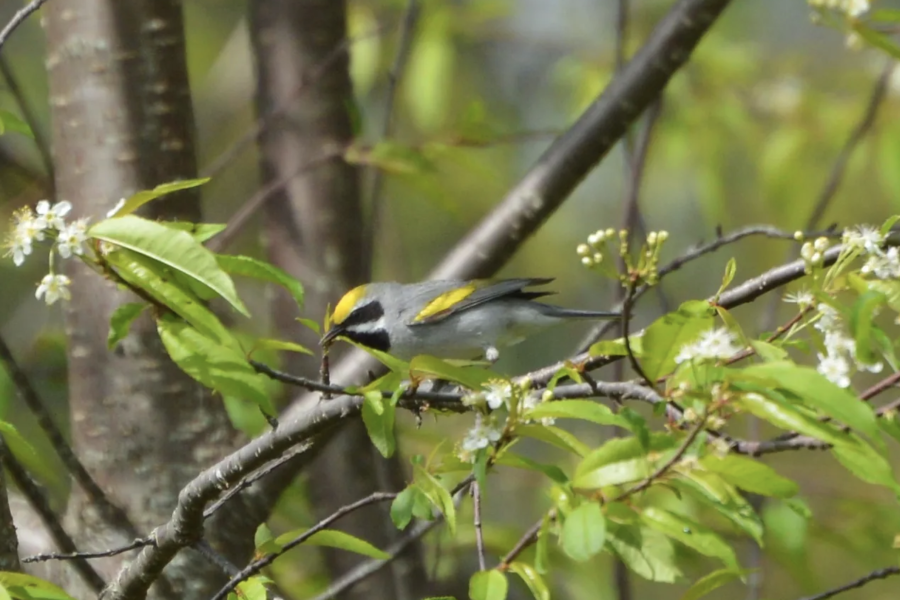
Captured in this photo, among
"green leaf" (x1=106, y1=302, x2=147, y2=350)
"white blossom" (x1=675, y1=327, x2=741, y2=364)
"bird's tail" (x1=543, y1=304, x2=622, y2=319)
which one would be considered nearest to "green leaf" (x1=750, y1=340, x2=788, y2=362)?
"white blossom" (x1=675, y1=327, x2=741, y2=364)

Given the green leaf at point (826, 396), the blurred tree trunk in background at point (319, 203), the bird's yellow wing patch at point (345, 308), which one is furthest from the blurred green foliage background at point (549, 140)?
the green leaf at point (826, 396)

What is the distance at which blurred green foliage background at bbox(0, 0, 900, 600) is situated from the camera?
117 inches

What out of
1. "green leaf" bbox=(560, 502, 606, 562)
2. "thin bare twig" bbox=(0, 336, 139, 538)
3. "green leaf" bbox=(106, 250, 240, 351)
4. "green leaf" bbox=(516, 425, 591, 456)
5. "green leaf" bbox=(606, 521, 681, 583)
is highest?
"thin bare twig" bbox=(0, 336, 139, 538)

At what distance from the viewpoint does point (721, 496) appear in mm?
1077

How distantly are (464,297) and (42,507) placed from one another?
4.77 ft

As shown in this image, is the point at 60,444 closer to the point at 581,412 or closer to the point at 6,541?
the point at 6,541

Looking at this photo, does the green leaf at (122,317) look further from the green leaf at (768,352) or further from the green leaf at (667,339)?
the green leaf at (768,352)

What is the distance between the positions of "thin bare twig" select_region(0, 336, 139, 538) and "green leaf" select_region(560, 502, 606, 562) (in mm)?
1153

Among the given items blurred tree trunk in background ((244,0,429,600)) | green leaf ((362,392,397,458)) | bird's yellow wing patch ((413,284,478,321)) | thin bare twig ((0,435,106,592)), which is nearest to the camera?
green leaf ((362,392,397,458))

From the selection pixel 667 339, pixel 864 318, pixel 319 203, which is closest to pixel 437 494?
pixel 667 339

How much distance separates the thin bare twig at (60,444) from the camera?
1.77 metres

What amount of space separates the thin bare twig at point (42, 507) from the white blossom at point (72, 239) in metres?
0.51

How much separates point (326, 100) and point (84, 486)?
70.6 inches

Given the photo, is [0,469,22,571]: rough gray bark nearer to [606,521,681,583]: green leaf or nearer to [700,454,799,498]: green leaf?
[606,521,681,583]: green leaf
